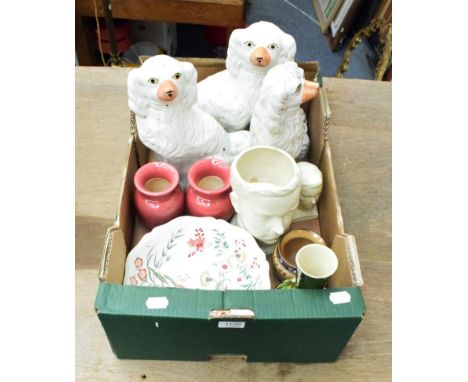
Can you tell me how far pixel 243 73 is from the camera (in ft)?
2.86

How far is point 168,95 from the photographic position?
73 centimetres

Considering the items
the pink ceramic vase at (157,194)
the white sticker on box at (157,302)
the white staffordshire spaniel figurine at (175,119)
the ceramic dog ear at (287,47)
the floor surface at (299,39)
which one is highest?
the ceramic dog ear at (287,47)

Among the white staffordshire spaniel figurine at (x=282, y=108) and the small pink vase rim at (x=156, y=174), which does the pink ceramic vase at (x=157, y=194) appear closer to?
the small pink vase rim at (x=156, y=174)

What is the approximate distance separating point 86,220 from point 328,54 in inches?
54.5

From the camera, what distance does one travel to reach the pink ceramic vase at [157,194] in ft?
2.64

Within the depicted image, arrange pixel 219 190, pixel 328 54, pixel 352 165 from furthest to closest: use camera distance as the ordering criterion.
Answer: pixel 328 54, pixel 352 165, pixel 219 190

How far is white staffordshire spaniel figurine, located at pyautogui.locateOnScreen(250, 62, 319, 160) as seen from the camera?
0.74 m

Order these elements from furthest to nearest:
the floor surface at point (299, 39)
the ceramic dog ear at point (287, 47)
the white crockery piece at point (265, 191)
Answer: the floor surface at point (299, 39) → the ceramic dog ear at point (287, 47) → the white crockery piece at point (265, 191)

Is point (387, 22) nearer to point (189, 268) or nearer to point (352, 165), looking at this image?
point (352, 165)

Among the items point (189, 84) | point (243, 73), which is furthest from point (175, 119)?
point (243, 73)

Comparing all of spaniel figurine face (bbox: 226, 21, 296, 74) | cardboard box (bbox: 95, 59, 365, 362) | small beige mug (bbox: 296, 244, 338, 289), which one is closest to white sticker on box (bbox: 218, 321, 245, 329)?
cardboard box (bbox: 95, 59, 365, 362)

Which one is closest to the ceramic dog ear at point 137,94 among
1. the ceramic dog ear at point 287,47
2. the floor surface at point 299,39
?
the ceramic dog ear at point 287,47

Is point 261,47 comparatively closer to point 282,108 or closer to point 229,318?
point 282,108
